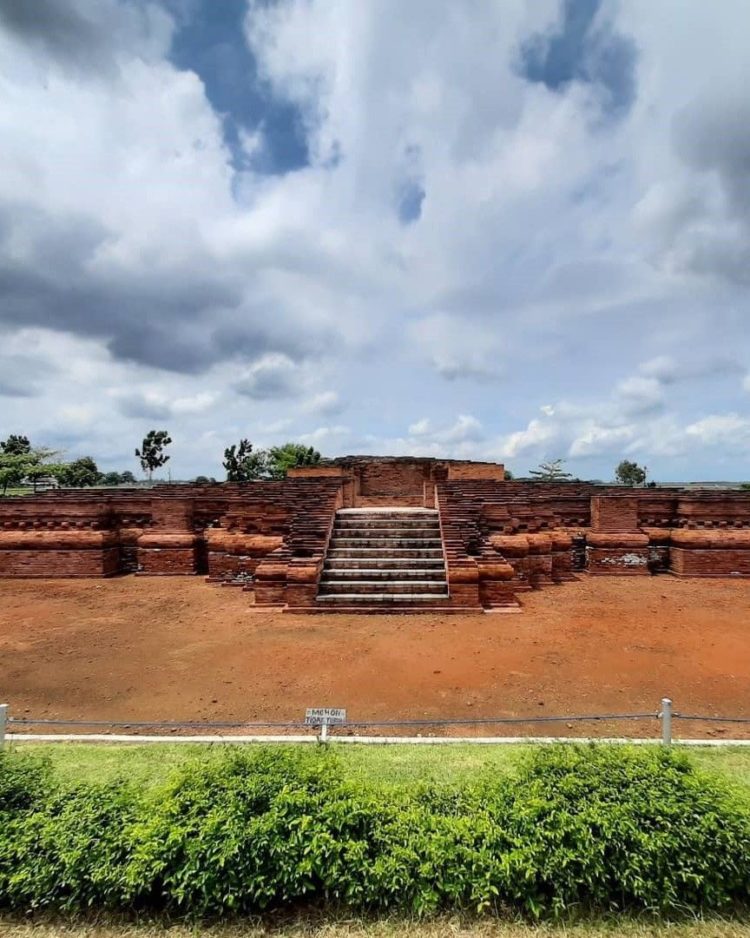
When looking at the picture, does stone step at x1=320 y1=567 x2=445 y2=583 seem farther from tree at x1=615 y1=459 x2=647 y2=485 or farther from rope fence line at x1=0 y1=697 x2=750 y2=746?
tree at x1=615 y1=459 x2=647 y2=485

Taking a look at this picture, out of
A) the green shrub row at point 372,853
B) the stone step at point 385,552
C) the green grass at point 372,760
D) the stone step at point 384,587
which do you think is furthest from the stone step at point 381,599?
the green shrub row at point 372,853

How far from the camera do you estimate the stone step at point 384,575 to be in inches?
336

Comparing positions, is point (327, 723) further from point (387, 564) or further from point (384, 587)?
point (387, 564)

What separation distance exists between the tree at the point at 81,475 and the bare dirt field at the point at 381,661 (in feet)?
107

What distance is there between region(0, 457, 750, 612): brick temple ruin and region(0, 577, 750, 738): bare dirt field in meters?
1.11

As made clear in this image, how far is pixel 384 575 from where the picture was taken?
8.55m

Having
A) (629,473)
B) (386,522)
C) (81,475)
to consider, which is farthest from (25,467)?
(629,473)

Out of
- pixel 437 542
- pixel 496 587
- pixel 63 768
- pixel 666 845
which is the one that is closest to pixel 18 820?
pixel 63 768

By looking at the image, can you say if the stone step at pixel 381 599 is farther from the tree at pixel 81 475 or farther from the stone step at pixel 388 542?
the tree at pixel 81 475

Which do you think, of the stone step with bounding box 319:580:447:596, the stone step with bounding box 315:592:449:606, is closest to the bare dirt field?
the stone step with bounding box 315:592:449:606

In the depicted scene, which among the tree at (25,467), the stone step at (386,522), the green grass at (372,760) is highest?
the tree at (25,467)

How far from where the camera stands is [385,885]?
2.26 metres

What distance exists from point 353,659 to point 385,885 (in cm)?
354

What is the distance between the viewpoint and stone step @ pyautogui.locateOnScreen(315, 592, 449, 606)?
309 inches
